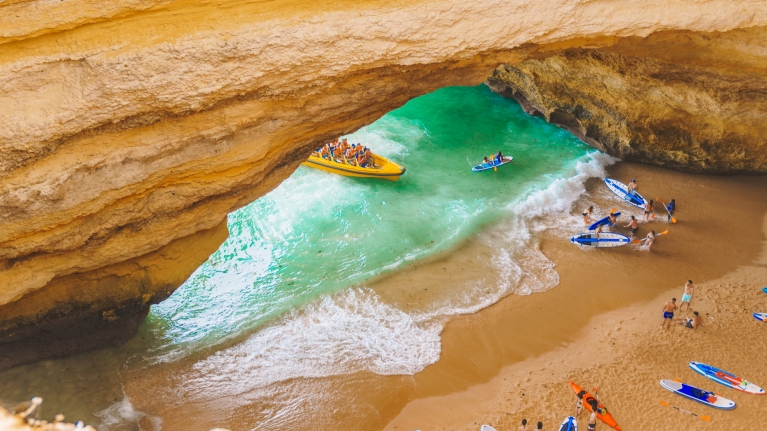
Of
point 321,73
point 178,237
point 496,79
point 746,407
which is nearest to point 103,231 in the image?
point 178,237

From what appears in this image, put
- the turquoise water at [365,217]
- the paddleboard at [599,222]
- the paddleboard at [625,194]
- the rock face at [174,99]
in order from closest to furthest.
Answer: the rock face at [174,99] → the turquoise water at [365,217] → the paddleboard at [599,222] → the paddleboard at [625,194]

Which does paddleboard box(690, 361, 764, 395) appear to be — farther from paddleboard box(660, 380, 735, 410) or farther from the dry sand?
paddleboard box(660, 380, 735, 410)

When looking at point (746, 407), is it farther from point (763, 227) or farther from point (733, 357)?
point (763, 227)

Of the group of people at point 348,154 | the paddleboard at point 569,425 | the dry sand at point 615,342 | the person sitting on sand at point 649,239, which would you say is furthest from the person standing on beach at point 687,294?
the group of people at point 348,154

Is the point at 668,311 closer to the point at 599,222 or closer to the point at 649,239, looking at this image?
the point at 649,239

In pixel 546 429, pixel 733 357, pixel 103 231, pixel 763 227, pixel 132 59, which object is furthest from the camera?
pixel 763 227

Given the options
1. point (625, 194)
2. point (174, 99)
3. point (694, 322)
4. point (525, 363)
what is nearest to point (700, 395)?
point (694, 322)

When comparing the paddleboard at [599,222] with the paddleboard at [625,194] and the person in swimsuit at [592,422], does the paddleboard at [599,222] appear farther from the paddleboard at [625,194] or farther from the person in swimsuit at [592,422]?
the person in swimsuit at [592,422]
